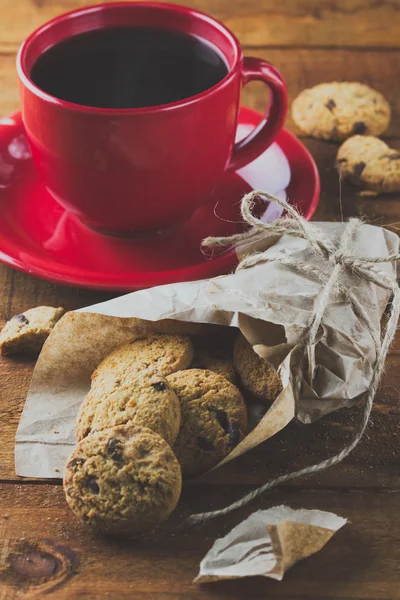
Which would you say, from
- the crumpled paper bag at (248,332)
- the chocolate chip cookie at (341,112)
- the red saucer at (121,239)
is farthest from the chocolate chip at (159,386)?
the chocolate chip cookie at (341,112)

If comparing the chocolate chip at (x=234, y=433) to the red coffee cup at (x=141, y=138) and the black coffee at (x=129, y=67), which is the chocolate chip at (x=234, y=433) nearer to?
the red coffee cup at (x=141, y=138)

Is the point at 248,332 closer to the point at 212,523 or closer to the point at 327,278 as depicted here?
the point at 327,278

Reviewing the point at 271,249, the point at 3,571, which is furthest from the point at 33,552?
the point at 271,249

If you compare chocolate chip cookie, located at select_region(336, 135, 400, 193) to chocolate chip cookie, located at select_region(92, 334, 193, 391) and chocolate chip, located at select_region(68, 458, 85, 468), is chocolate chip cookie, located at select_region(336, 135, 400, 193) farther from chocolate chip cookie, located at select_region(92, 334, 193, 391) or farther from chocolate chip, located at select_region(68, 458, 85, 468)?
chocolate chip, located at select_region(68, 458, 85, 468)

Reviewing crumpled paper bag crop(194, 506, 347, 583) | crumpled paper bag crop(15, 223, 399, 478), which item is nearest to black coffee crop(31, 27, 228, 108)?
crumpled paper bag crop(15, 223, 399, 478)

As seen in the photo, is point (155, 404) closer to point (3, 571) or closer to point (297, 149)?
point (3, 571)

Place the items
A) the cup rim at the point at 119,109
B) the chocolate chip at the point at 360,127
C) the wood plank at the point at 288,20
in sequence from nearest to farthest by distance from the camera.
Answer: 1. the cup rim at the point at 119,109
2. the chocolate chip at the point at 360,127
3. the wood plank at the point at 288,20
